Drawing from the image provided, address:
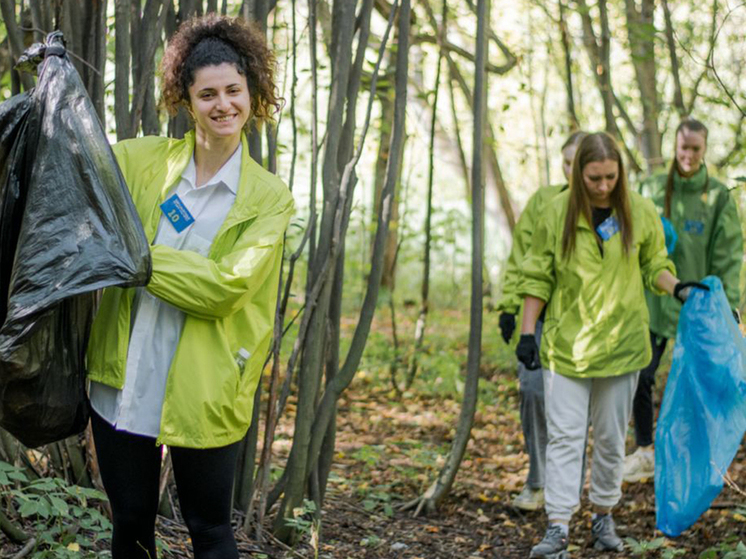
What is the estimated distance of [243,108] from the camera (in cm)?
248

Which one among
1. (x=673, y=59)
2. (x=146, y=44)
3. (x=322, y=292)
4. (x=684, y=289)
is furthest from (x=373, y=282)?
(x=673, y=59)

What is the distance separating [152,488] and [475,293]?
2246mm

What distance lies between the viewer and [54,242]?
2.21 meters

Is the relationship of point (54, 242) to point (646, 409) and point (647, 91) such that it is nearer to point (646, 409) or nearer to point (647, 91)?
point (646, 409)

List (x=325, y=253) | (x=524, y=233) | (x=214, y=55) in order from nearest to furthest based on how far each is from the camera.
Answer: (x=214, y=55), (x=325, y=253), (x=524, y=233)

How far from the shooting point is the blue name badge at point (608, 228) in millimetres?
3986

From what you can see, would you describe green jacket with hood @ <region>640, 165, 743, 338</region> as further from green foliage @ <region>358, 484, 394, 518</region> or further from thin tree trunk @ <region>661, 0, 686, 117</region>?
green foliage @ <region>358, 484, 394, 518</region>

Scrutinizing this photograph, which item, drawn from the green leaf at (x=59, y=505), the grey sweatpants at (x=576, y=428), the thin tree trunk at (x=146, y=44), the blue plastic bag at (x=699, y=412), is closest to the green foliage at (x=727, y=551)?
the blue plastic bag at (x=699, y=412)

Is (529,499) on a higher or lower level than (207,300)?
lower

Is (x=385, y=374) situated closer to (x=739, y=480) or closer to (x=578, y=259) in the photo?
(x=739, y=480)

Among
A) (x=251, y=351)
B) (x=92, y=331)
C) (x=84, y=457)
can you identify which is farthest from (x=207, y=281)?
(x=84, y=457)

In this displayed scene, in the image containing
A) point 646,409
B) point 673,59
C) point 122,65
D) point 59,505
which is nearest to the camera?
point 59,505

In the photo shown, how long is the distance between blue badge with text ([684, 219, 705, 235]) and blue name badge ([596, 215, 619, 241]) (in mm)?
1397

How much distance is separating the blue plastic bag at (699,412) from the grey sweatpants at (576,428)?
22 cm
